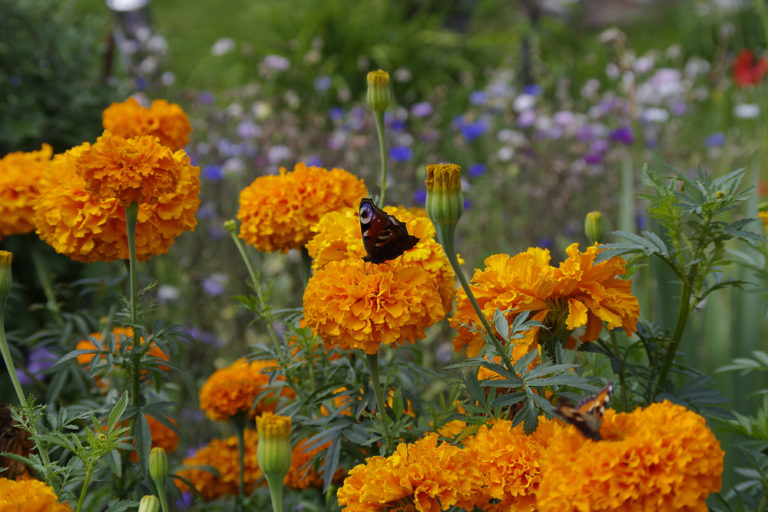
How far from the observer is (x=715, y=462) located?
79cm

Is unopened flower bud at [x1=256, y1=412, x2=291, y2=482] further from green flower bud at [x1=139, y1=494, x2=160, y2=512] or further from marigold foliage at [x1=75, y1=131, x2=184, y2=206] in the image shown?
marigold foliage at [x1=75, y1=131, x2=184, y2=206]

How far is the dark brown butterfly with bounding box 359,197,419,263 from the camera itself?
92 centimetres

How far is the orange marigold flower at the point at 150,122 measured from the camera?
1471 millimetres

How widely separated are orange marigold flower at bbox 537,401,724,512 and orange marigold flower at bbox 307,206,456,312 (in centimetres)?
30

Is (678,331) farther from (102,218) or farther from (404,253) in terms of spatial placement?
(102,218)

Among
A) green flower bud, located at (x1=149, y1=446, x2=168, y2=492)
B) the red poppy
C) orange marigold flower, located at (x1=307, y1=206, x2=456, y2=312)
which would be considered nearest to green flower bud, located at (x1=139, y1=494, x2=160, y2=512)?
green flower bud, located at (x1=149, y1=446, x2=168, y2=492)

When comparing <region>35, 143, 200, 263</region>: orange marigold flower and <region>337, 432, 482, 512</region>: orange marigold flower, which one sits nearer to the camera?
<region>337, 432, 482, 512</region>: orange marigold flower

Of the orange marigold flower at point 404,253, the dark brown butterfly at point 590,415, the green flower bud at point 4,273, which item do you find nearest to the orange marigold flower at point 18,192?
the green flower bud at point 4,273

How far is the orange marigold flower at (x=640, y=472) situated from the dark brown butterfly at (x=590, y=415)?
0.06ft

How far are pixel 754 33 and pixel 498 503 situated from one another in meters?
7.05

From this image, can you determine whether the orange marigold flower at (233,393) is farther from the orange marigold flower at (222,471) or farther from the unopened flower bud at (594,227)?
the unopened flower bud at (594,227)

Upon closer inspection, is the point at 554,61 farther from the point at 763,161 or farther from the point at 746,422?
the point at 746,422

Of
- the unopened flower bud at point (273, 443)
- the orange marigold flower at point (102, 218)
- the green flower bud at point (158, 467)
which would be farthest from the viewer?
the orange marigold flower at point (102, 218)

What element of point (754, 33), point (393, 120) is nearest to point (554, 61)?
point (754, 33)
